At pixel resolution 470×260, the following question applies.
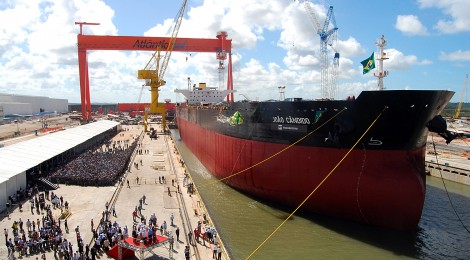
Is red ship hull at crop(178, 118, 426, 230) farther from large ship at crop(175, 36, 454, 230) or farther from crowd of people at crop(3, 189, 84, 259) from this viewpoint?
crowd of people at crop(3, 189, 84, 259)

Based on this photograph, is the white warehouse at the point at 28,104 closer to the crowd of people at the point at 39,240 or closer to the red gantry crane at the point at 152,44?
the red gantry crane at the point at 152,44

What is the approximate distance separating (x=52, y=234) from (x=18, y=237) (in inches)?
44.5

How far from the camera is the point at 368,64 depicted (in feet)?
43.5

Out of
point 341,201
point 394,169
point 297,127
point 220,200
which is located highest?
point 297,127

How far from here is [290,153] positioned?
1337 cm

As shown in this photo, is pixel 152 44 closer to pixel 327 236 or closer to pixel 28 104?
pixel 327 236

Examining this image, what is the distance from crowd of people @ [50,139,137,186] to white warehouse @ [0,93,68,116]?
56.0m

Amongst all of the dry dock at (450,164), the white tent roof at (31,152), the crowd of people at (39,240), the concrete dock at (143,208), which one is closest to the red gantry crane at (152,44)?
the white tent roof at (31,152)

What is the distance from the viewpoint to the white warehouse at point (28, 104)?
74.9m

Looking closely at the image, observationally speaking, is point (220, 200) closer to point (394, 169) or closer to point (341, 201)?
point (341, 201)

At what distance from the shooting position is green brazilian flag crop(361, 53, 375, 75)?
42.8ft

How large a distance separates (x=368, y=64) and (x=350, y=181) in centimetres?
463

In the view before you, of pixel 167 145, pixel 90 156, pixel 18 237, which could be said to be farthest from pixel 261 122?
pixel 167 145

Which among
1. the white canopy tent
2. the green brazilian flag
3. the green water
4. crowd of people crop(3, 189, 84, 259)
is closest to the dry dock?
the green water
